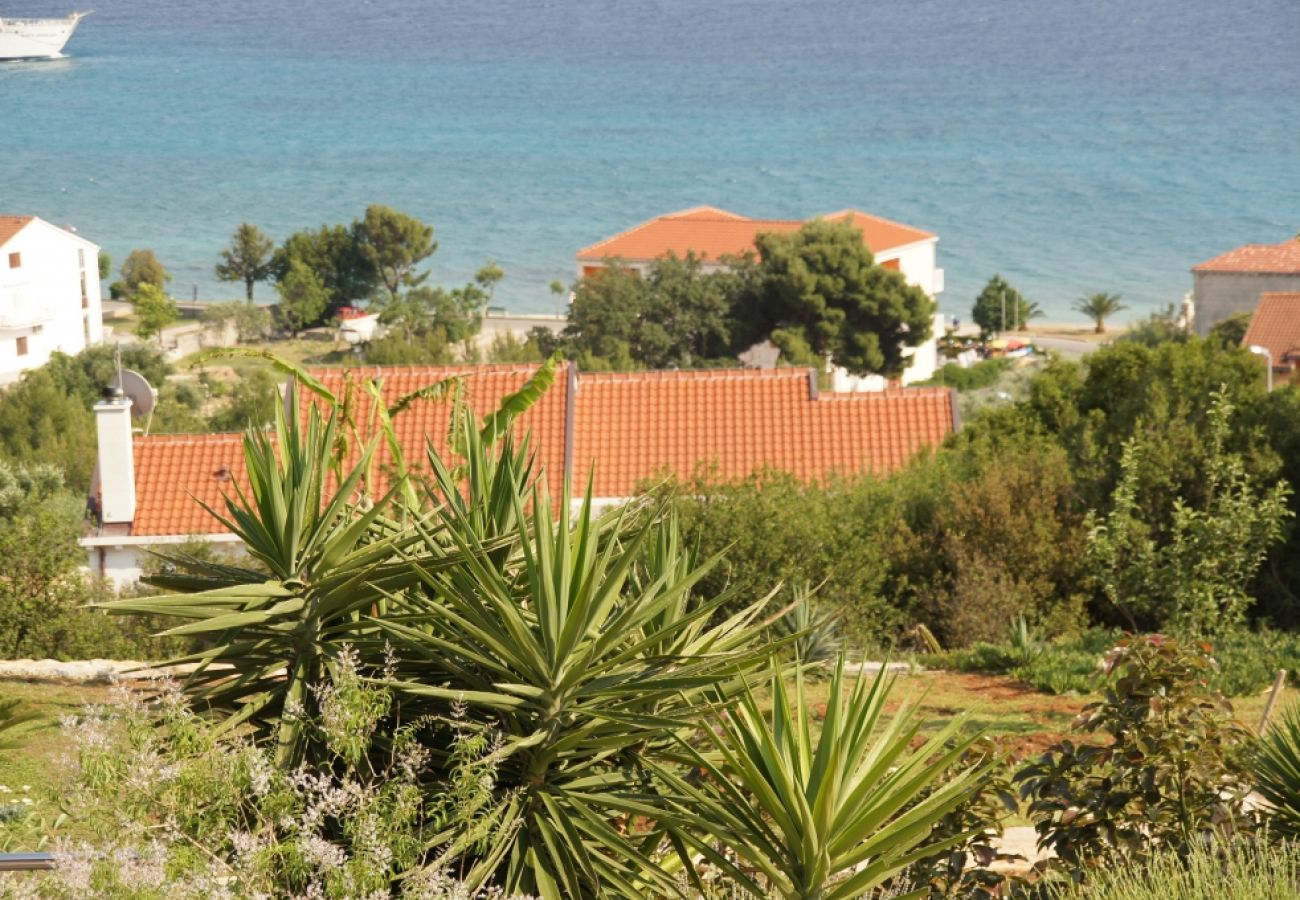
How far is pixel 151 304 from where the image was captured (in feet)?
280

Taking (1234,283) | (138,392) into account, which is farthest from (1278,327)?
(138,392)

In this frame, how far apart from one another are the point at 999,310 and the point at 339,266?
127 feet

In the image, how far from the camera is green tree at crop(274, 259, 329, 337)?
8894 cm

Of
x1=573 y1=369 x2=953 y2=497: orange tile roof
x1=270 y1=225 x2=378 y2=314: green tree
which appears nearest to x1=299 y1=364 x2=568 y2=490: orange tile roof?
x1=573 y1=369 x2=953 y2=497: orange tile roof

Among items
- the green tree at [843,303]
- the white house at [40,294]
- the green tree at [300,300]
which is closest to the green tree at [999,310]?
the green tree at [843,303]

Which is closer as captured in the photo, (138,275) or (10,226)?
(10,226)

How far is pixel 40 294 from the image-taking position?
78.4 metres

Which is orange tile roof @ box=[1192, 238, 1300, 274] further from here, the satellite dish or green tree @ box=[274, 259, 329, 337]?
the satellite dish

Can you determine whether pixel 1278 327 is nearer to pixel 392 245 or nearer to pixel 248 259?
pixel 392 245

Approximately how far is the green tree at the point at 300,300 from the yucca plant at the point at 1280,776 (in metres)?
85.3

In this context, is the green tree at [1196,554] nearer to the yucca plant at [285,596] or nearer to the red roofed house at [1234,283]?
the yucca plant at [285,596]

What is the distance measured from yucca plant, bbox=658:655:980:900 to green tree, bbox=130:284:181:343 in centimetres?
7676

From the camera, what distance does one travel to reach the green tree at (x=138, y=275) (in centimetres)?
10138

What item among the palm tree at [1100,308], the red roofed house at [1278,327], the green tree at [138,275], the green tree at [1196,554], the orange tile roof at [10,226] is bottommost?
the green tree at [1196,554]
